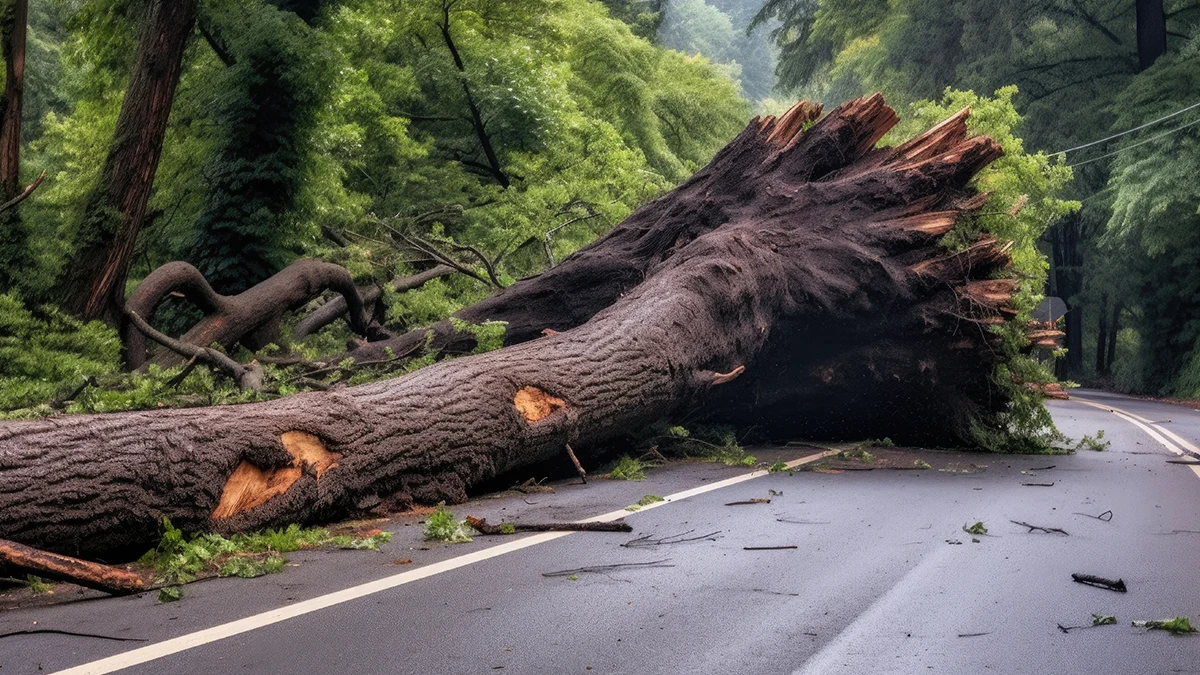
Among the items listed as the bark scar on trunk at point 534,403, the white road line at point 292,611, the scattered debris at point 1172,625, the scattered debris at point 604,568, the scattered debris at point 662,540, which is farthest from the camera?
the bark scar on trunk at point 534,403

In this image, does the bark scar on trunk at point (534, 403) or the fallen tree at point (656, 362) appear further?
the bark scar on trunk at point (534, 403)

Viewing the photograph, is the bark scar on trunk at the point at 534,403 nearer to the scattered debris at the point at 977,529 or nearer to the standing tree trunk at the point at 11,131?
the scattered debris at the point at 977,529

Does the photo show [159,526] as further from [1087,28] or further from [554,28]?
[1087,28]

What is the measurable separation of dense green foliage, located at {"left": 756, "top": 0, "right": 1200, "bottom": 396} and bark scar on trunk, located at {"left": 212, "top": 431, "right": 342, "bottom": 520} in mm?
23959

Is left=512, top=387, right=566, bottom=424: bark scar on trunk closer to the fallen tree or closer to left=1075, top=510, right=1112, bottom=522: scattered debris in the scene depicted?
the fallen tree

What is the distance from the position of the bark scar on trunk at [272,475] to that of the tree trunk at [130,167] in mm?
7255

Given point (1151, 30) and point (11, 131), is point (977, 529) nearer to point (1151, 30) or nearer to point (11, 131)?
point (11, 131)

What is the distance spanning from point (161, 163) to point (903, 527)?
1483 cm

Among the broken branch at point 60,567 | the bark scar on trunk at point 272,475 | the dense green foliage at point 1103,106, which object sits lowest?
the broken branch at point 60,567

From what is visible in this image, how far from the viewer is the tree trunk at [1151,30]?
3111 cm

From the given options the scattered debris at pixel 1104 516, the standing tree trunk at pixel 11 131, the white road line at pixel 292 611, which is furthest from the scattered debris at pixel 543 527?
the standing tree trunk at pixel 11 131

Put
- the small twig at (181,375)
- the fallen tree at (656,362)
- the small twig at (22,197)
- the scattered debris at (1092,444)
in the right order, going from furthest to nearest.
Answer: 1. the scattered debris at (1092,444)
2. the small twig at (22,197)
3. the small twig at (181,375)
4. the fallen tree at (656,362)

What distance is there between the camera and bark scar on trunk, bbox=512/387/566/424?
8.23m

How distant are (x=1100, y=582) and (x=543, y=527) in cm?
297
